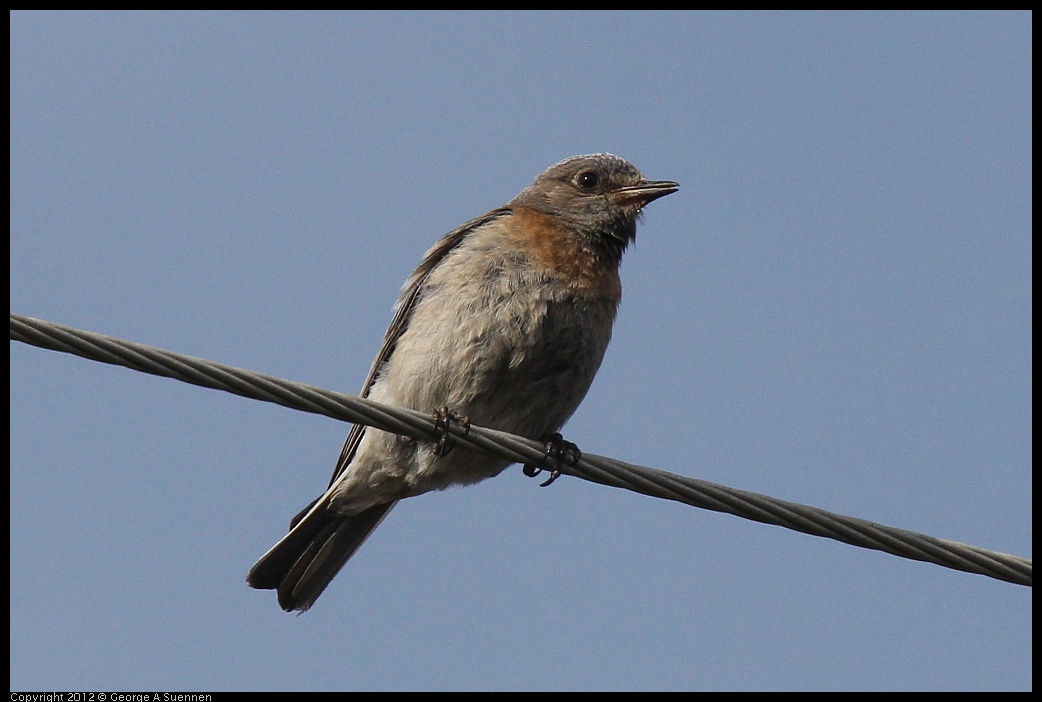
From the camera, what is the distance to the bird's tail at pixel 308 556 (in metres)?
8.45

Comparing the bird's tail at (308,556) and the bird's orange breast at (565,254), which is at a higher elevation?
the bird's orange breast at (565,254)

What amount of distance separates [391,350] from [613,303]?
1532mm

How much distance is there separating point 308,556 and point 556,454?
2.53 meters

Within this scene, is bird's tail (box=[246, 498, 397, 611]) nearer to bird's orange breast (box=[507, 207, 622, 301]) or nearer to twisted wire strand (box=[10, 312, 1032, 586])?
bird's orange breast (box=[507, 207, 622, 301])

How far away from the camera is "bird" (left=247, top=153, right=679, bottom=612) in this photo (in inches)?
290

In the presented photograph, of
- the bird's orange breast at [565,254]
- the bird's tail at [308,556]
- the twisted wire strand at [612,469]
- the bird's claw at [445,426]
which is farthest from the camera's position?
the bird's tail at [308,556]

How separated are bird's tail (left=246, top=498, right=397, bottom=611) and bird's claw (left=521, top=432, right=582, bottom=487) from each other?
1484 millimetres

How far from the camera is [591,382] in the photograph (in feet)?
25.8

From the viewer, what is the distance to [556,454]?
685 cm

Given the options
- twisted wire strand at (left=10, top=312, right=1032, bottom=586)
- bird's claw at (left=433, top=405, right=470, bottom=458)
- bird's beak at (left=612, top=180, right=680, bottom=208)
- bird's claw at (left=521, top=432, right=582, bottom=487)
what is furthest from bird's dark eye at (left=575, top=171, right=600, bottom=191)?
twisted wire strand at (left=10, top=312, right=1032, bottom=586)

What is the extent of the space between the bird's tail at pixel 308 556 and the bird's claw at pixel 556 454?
1.48 m

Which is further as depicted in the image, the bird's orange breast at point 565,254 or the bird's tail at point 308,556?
the bird's tail at point 308,556

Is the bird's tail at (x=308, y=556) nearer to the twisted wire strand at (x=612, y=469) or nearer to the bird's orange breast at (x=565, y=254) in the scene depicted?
the bird's orange breast at (x=565, y=254)

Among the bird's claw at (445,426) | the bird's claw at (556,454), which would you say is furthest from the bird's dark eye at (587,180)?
the bird's claw at (445,426)
